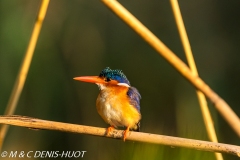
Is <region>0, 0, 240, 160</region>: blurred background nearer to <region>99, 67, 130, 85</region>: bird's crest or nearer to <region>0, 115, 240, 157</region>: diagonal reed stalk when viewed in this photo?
<region>99, 67, 130, 85</region>: bird's crest

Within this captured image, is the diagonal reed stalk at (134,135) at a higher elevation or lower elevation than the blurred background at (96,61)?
lower

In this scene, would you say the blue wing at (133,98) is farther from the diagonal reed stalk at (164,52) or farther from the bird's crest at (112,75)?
the diagonal reed stalk at (164,52)

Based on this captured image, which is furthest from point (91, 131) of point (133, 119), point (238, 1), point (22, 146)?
point (238, 1)

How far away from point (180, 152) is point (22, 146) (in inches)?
78.7

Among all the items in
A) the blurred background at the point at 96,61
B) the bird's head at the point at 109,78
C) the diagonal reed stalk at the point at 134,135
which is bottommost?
the diagonal reed stalk at the point at 134,135

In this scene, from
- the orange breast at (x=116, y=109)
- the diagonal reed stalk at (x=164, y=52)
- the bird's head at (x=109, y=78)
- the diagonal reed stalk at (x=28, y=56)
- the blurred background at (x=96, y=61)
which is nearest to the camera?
the diagonal reed stalk at (x=164, y=52)

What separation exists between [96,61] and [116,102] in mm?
1345

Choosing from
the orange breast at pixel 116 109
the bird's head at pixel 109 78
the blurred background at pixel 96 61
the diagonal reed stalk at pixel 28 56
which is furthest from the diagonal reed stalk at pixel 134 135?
the blurred background at pixel 96 61

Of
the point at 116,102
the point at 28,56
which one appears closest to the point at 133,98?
the point at 116,102

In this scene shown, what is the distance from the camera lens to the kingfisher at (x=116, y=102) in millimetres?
2191

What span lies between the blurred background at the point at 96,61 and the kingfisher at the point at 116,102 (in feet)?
1.09

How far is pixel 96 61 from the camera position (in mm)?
3543

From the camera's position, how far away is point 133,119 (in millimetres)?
2223

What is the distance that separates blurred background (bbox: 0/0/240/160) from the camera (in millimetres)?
3021
